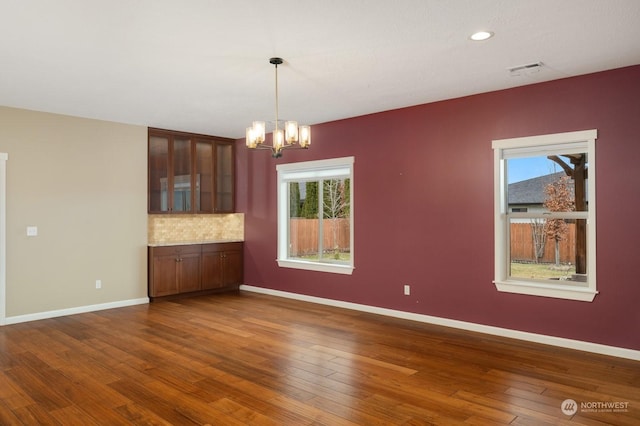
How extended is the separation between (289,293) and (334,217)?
1.45 metres

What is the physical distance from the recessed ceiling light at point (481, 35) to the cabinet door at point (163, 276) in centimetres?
532

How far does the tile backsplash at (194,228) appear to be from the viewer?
7219 mm

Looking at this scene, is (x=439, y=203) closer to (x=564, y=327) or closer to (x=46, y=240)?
(x=564, y=327)

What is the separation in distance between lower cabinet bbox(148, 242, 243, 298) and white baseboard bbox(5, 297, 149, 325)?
28cm

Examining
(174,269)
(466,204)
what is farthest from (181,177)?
(466,204)

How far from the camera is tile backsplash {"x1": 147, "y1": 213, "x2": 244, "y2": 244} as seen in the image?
7.22 meters

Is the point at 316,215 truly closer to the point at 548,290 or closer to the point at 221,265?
the point at 221,265

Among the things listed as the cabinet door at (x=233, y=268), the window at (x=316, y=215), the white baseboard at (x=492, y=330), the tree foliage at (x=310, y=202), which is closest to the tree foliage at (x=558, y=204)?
the white baseboard at (x=492, y=330)

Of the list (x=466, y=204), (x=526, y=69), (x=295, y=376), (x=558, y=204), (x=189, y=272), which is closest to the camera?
(x=295, y=376)

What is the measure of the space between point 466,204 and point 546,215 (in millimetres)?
839

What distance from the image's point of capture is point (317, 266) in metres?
6.75

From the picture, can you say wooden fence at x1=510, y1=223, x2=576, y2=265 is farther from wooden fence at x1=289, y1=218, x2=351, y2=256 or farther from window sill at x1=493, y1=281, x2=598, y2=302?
wooden fence at x1=289, y1=218, x2=351, y2=256

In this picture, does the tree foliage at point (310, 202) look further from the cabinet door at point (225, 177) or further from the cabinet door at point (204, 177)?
the cabinet door at point (204, 177)

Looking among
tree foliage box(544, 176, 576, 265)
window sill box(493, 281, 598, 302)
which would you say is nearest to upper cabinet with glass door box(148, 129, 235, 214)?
window sill box(493, 281, 598, 302)
